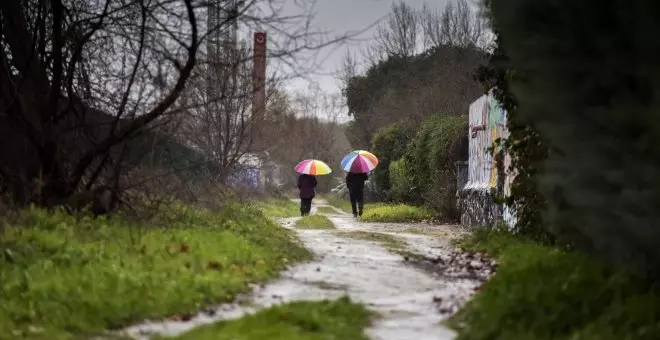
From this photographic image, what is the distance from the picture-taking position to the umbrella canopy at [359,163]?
24.7 m

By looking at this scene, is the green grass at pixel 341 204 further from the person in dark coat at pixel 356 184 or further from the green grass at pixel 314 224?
the green grass at pixel 314 224

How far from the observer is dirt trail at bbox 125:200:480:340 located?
239 inches

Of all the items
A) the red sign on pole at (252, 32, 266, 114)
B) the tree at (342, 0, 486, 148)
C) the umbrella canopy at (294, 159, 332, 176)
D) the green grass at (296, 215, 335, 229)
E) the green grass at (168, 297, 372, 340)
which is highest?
the tree at (342, 0, 486, 148)

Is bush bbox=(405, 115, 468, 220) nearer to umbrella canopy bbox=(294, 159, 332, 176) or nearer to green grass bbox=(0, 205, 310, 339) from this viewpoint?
umbrella canopy bbox=(294, 159, 332, 176)

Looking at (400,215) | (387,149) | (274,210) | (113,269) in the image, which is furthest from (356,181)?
(113,269)

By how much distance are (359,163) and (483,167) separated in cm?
787

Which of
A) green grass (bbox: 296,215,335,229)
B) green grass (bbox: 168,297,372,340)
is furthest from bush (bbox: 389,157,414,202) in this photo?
green grass (bbox: 168,297,372,340)

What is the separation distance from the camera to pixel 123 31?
1130cm

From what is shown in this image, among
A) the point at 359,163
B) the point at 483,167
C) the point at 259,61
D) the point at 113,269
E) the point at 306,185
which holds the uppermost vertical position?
the point at 259,61

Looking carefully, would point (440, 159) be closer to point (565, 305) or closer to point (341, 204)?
point (565, 305)

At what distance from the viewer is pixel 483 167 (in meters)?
17.5

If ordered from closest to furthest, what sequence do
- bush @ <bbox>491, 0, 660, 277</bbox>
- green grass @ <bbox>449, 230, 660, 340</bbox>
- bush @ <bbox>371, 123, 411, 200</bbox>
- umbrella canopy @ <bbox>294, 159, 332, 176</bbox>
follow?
1. bush @ <bbox>491, 0, 660, 277</bbox>
2. green grass @ <bbox>449, 230, 660, 340</bbox>
3. umbrella canopy @ <bbox>294, 159, 332, 176</bbox>
4. bush @ <bbox>371, 123, 411, 200</bbox>

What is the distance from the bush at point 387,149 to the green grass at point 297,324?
24.1 m

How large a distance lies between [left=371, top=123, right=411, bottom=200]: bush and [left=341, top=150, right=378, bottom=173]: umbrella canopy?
199 inches
